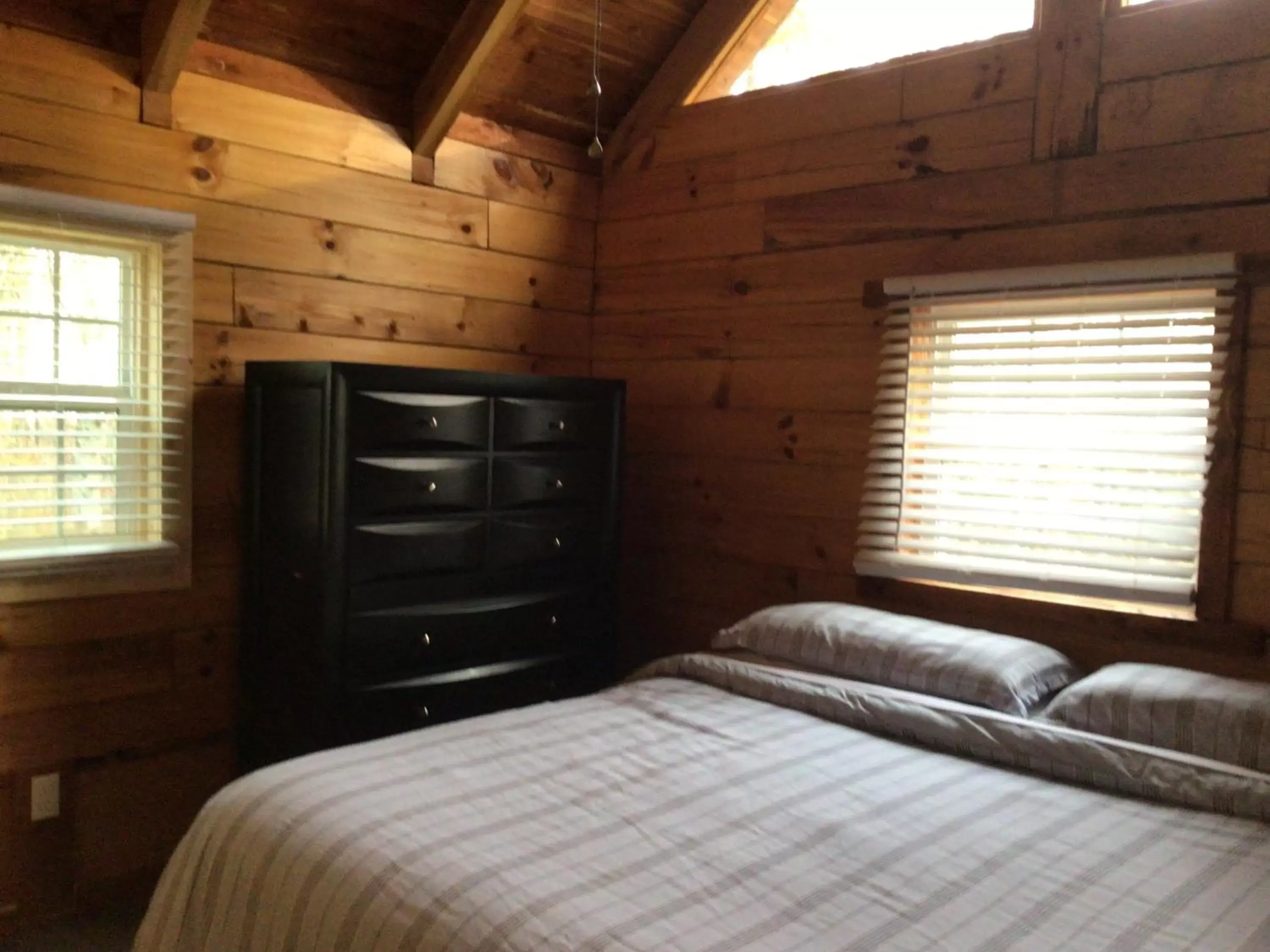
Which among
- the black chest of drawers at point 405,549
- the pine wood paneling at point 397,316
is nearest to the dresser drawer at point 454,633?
the black chest of drawers at point 405,549

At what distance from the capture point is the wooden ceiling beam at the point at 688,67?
3.42 meters

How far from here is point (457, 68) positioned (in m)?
3.02

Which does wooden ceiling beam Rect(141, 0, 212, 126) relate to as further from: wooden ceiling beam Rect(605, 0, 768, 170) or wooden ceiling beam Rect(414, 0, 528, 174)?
wooden ceiling beam Rect(605, 0, 768, 170)

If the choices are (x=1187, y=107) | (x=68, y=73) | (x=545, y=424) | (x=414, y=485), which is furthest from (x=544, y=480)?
(x=1187, y=107)

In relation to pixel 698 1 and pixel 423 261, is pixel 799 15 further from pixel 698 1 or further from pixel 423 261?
pixel 423 261

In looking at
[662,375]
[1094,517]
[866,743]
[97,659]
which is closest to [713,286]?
[662,375]

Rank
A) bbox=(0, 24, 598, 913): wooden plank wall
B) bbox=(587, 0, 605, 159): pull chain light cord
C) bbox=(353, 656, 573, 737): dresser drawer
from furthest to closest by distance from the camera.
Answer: bbox=(587, 0, 605, 159): pull chain light cord → bbox=(353, 656, 573, 737): dresser drawer → bbox=(0, 24, 598, 913): wooden plank wall

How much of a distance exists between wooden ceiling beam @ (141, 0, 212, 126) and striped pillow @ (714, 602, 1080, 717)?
2.08m

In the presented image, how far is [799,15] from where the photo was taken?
3357 mm

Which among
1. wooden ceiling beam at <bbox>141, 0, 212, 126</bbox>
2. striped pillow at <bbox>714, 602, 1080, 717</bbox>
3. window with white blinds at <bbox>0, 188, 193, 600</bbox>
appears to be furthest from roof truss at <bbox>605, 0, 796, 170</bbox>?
striped pillow at <bbox>714, 602, 1080, 717</bbox>

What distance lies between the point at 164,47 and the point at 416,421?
3.65ft

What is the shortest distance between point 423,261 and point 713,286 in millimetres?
972

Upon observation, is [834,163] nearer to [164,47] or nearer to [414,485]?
[414,485]

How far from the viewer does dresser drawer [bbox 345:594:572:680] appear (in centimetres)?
267
